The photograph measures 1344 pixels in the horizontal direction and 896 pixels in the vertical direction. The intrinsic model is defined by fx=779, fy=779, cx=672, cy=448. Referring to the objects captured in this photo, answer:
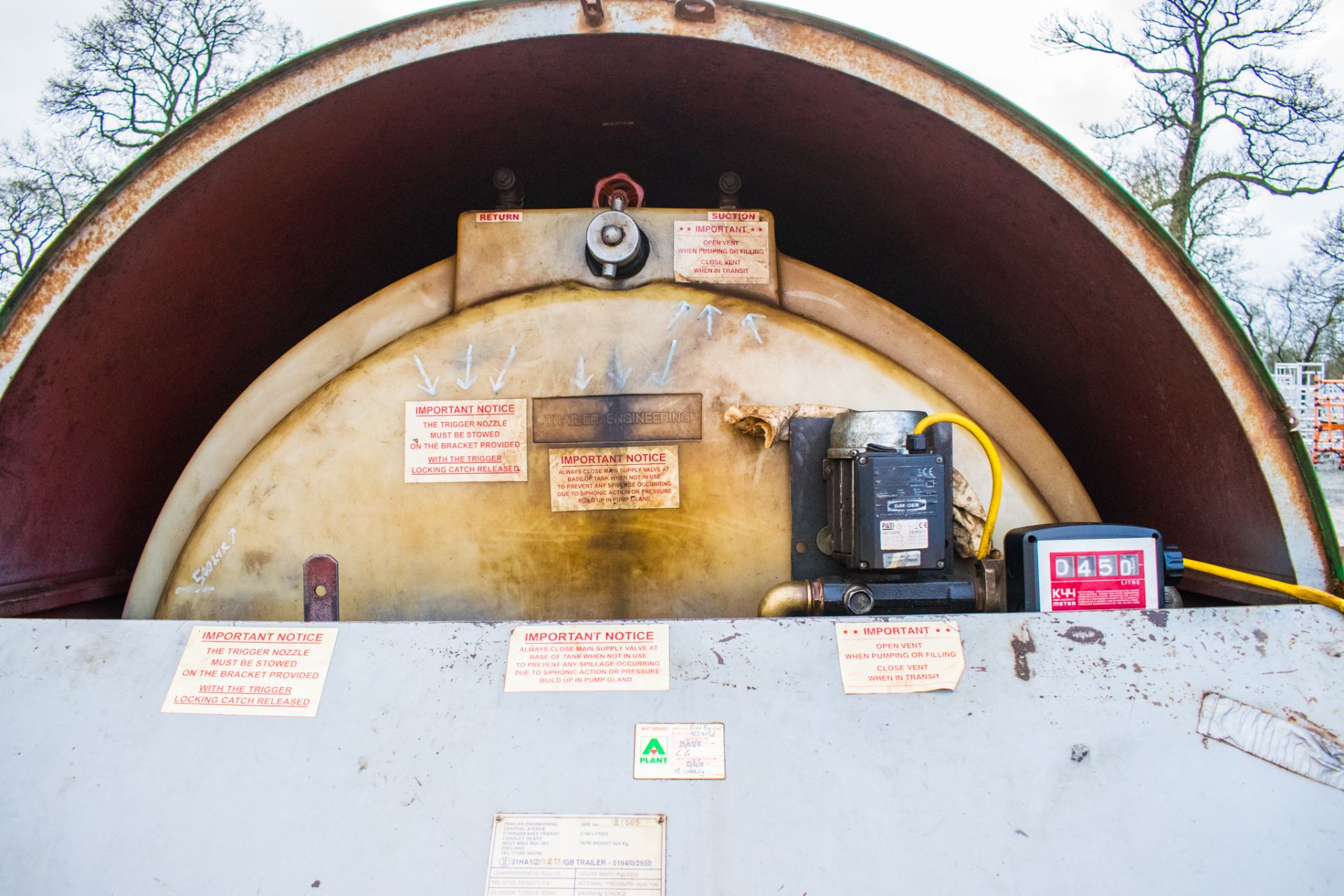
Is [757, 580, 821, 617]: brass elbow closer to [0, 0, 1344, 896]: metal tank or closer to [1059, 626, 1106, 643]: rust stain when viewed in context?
[0, 0, 1344, 896]: metal tank

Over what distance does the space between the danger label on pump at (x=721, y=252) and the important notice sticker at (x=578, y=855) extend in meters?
1.20

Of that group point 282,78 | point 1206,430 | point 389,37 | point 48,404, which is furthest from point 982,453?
point 48,404

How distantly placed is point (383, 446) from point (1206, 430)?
1.78m

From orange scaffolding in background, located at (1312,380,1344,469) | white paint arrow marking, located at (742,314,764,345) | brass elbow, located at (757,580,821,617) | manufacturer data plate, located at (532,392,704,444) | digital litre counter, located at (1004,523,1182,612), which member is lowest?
brass elbow, located at (757,580,821,617)

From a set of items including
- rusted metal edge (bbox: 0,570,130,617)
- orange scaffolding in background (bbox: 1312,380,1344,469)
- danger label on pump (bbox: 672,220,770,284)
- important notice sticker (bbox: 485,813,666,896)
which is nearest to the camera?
important notice sticker (bbox: 485,813,666,896)

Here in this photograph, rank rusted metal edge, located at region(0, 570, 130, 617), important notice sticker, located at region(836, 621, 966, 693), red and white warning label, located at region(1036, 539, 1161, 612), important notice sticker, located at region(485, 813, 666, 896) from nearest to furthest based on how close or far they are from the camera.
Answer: important notice sticker, located at region(485, 813, 666, 896) < important notice sticker, located at region(836, 621, 966, 693) < red and white warning label, located at region(1036, 539, 1161, 612) < rusted metal edge, located at region(0, 570, 130, 617)

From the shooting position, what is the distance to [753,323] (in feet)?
6.04

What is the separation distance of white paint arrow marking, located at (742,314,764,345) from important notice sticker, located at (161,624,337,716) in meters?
1.08

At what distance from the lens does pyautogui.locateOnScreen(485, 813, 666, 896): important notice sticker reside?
1102mm

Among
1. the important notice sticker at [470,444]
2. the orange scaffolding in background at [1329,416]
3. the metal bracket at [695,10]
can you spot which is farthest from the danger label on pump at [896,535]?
the orange scaffolding in background at [1329,416]

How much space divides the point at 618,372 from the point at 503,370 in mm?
273

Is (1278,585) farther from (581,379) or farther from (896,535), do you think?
(581,379)

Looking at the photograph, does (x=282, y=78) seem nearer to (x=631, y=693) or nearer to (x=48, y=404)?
(x=48, y=404)

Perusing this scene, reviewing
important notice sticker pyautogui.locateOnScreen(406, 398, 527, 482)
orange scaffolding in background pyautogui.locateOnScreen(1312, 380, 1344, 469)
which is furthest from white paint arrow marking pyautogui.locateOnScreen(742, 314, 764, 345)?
orange scaffolding in background pyautogui.locateOnScreen(1312, 380, 1344, 469)
